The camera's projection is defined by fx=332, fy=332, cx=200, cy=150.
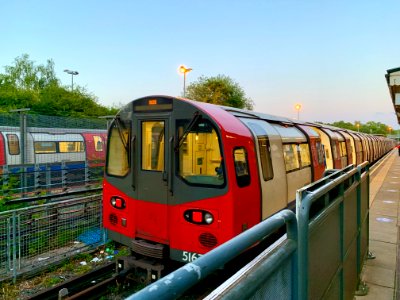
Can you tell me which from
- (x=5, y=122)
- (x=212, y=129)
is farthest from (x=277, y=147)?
(x=5, y=122)

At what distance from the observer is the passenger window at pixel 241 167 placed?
462cm

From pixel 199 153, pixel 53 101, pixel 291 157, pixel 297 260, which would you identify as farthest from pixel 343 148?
pixel 53 101

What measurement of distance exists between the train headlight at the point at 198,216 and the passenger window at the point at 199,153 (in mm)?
403

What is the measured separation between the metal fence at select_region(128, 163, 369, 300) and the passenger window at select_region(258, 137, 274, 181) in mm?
1551

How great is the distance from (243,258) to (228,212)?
3.19 ft

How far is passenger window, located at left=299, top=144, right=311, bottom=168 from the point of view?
319 inches

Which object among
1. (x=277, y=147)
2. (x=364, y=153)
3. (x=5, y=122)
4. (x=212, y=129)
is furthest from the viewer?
(x=364, y=153)

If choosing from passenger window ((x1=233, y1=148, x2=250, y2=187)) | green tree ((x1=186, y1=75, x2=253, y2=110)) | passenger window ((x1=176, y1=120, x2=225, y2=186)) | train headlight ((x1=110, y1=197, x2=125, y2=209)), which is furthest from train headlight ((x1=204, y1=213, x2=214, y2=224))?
green tree ((x1=186, y1=75, x2=253, y2=110))

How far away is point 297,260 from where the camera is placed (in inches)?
76.9

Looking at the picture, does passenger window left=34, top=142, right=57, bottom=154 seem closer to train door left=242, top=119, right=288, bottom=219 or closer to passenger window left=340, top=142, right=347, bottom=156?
train door left=242, top=119, right=288, bottom=219

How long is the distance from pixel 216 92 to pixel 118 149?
97.8 ft

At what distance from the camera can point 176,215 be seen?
482 cm

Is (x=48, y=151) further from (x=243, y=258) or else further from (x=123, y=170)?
(x=243, y=258)

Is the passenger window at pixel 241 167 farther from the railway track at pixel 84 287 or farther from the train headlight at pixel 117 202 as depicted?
the railway track at pixel 84 287
